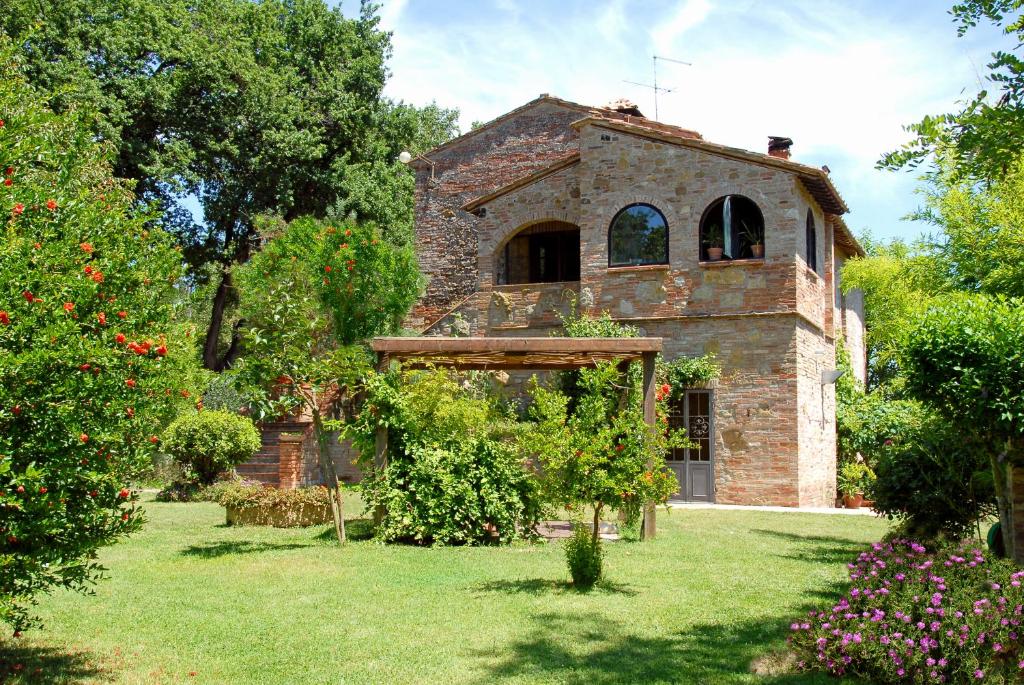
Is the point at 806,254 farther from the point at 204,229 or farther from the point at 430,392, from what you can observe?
the point at 204,229

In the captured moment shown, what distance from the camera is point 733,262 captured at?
1780 centimetres

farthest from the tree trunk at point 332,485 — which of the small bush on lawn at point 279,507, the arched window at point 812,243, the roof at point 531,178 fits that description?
the arched window at point 812,243

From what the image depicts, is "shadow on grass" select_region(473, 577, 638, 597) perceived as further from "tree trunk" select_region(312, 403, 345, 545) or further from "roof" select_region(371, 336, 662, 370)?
"tree trunk" select_region(312, 403, 345, 545)

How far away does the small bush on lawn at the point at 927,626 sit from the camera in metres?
5.19

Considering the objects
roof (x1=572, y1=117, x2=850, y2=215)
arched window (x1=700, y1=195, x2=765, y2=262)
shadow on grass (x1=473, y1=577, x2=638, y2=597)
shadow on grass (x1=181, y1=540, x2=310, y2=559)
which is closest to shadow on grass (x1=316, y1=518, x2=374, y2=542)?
shadow on grass (x1=181, y1=540, x2=310, y2=559)

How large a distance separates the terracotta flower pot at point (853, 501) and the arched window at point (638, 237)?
636cm

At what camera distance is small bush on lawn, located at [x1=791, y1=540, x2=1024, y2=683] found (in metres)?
5.19

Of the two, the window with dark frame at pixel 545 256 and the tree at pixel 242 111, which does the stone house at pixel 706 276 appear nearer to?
A: the window with dark frame at pixel 545 256

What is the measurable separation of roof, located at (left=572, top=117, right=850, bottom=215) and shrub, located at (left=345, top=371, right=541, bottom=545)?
8.90 meters

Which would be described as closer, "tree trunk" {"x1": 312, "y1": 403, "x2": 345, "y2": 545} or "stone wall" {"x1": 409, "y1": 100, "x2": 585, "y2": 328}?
"tree trunk" {"x1": 312, "y1": 403, "x2": 345, "y2": 545}

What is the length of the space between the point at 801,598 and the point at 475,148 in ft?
63.0

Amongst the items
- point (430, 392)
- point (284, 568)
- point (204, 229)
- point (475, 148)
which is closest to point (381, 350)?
point (430, 392)

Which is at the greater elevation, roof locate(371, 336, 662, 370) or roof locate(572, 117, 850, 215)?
roof locate(572, 117, 850, 215)

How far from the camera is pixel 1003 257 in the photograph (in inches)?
441
